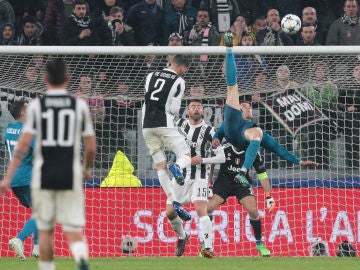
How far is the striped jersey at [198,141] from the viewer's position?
1458cm

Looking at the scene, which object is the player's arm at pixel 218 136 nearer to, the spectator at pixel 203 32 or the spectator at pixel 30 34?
the spectator at pixel 203 32

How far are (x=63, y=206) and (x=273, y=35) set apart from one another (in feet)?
30.6

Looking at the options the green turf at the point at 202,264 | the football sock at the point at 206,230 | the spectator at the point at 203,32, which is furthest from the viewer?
the spectator at the point at 203,32

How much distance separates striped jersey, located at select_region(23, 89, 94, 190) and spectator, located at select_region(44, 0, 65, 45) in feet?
30.4

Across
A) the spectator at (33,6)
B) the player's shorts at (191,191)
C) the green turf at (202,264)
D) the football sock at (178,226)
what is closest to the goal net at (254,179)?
the player's shorts at (191,191)

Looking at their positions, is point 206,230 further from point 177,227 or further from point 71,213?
point 71,213

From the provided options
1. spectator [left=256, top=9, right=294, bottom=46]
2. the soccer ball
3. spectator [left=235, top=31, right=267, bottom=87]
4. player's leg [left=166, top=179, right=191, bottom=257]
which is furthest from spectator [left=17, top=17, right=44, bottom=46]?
player's leg [left=166, top=179, right=191, bottom=257]

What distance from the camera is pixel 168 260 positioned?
13414 millimetres

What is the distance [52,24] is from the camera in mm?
17562

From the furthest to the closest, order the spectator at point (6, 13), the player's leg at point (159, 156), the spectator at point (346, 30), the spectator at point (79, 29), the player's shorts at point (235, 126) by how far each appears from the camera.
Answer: the spectator at point (6, 13) < the spectator at point (79, 29) < the spectator at point (346, 30) < the player's shorts at point (235, 126) < the player's leg at point (159, 156)

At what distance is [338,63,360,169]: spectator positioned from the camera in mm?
14898

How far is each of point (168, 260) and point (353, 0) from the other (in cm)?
594

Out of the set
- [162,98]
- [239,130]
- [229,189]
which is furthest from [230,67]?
[229,189]

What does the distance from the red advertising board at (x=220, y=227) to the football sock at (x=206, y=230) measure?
4.12ft
